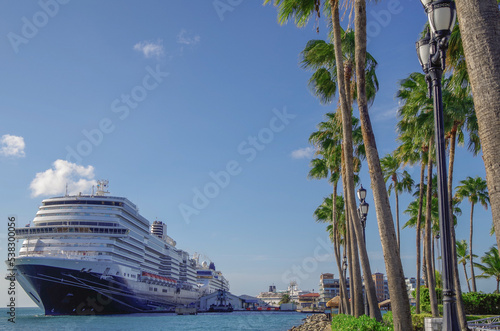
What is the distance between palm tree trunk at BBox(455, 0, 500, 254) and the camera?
163 inches

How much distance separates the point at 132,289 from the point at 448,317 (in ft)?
215

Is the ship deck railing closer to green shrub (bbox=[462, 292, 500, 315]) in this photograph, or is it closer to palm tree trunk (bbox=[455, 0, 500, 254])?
green shrub (bbox=[462, 292, 500, 315])

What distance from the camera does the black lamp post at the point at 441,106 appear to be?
17.8 ft

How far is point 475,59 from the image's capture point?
14.5ft

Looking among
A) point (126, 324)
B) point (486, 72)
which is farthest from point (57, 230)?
point (486, 72)

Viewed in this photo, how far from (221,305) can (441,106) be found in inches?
4663

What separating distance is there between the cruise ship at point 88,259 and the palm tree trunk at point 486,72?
2286 inches

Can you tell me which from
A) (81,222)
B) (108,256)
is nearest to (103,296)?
(108,256)

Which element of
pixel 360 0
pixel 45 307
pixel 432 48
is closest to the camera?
pixel 432 48

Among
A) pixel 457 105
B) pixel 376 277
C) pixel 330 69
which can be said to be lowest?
pixel 376 277

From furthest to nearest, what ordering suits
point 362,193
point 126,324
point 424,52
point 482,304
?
1. point 126,324
2. point 482,304
3. point 362,193
4. point 424,52

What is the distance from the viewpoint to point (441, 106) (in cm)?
613

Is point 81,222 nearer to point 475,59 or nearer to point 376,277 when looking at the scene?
point 475,59

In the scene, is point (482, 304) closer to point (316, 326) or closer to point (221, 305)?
point (316, 326)
